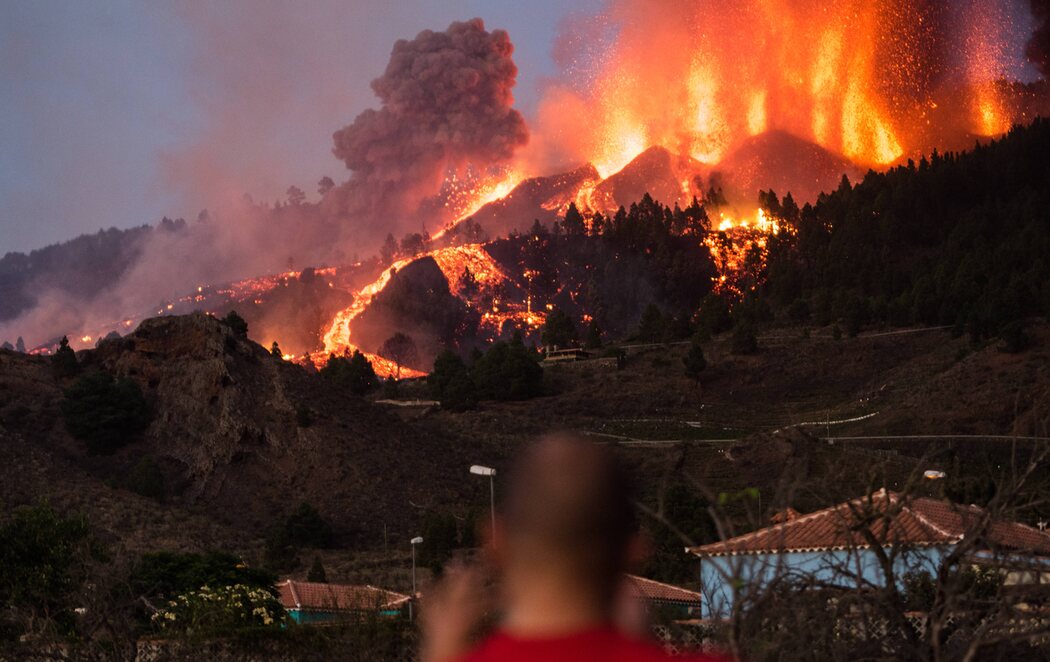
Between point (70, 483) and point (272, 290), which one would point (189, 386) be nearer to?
point (70, 483)

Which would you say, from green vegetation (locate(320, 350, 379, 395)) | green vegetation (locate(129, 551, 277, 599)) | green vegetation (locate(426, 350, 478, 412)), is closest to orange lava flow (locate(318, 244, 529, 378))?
green vegetation (locate(320, 350, 379, 395))

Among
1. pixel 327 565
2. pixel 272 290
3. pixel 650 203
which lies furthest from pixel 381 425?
pixel 272 290

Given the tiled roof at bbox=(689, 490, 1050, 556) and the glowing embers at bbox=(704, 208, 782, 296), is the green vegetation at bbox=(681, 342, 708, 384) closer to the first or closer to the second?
the glowing embers at bbox=(704, 208, 782, 296)

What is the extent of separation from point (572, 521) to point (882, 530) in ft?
22.1

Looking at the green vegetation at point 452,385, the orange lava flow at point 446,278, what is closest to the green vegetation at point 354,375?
the green vegetation at point 452,385

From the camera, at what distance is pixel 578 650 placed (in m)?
2.10

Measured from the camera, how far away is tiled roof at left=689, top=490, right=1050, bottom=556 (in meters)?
6.64

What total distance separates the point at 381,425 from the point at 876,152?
A: 136m

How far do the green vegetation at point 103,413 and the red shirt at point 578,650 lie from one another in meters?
55.8

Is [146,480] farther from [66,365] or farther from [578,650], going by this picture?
[578,650]

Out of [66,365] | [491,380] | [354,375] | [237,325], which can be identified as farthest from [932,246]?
[66,365]

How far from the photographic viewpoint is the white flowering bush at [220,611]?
12039 millimetres

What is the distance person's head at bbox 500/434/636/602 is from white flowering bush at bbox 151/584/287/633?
Result: 8.99 m

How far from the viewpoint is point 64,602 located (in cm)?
1620
